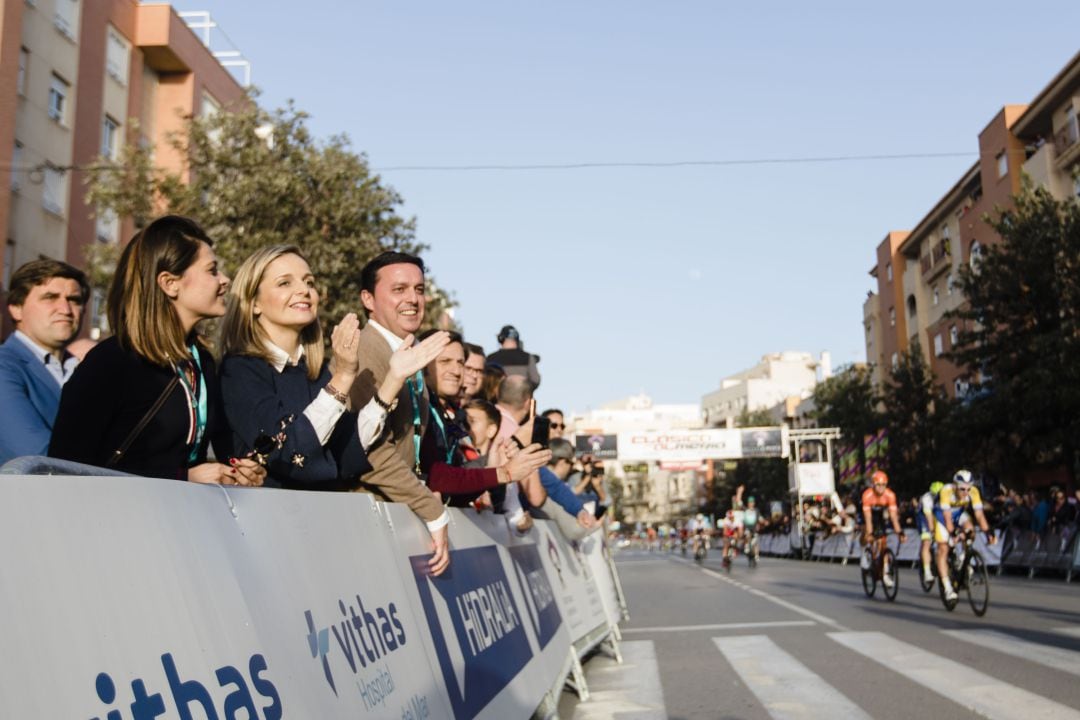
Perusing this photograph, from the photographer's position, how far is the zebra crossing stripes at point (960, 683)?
582 centimetres

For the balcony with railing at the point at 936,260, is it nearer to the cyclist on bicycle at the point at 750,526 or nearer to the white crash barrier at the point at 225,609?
the cyclist on bicycle at the point at 750,526

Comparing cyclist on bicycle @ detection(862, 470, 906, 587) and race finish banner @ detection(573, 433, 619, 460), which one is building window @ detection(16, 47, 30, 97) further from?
race finish banner @ detection(573, 433, 619, 460)

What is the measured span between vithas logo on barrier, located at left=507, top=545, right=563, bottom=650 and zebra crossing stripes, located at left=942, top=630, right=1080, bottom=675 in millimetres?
3462

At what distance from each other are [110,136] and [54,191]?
4.23 metres

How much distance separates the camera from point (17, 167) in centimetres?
2550

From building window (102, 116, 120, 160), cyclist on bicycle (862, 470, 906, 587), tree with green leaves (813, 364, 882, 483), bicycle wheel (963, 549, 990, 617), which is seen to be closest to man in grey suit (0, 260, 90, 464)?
bicycle wheel (963, 549, 990, 617)

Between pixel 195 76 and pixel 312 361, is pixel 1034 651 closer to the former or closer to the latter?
pixel 312 361

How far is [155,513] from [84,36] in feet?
101

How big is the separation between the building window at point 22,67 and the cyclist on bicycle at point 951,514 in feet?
73.9

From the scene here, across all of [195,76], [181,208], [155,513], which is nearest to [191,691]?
Result: [155,513]

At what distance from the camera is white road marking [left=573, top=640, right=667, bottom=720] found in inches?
246

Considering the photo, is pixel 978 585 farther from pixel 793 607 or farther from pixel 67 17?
pixel 67 17

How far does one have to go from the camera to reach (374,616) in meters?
3.19

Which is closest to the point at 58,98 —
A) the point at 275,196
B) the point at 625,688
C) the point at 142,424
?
the point at 275,196
